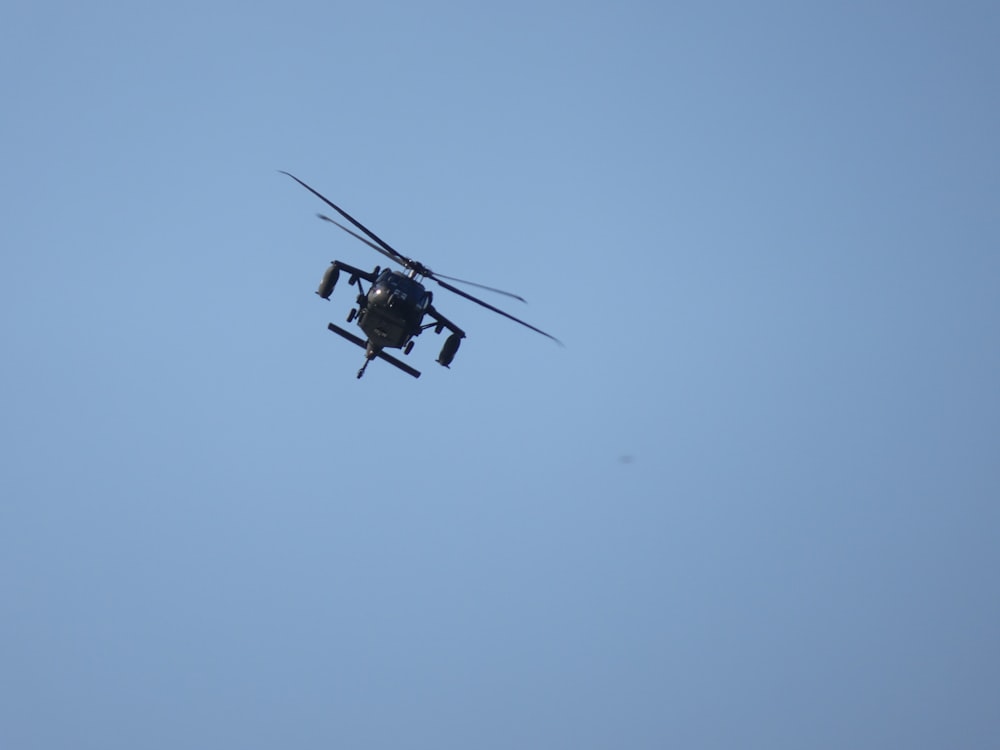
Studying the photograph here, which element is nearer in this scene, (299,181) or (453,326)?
(299,181)

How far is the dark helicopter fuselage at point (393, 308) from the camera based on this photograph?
45.7m

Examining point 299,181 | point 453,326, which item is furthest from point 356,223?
point 453,326

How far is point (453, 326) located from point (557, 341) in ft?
16.2

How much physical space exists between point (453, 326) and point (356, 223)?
18.1 ft

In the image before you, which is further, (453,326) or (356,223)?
(453,326)

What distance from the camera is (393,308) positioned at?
45656mm

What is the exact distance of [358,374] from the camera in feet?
153

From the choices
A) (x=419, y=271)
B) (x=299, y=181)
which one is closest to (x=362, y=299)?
(x=419, y=271)

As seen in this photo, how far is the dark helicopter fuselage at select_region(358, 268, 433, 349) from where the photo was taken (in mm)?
45688

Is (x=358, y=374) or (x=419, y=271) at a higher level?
(x=419, y=271)

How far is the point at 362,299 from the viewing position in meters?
46.4

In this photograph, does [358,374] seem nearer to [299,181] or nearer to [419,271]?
[419,271]

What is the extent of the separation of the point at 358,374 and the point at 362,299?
2303 mm

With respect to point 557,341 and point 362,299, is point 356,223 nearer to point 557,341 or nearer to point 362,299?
point 362,299
